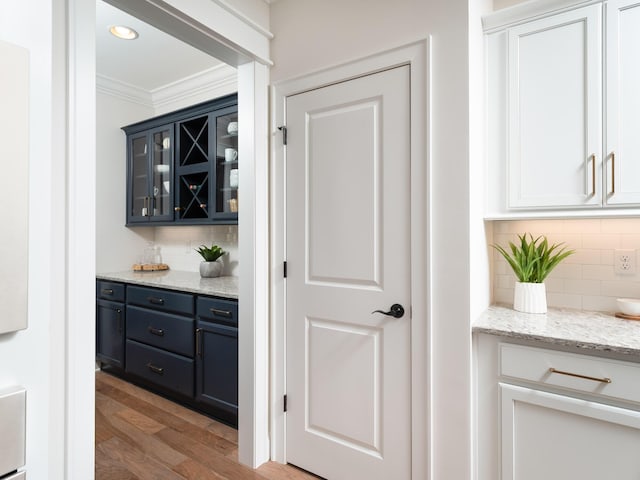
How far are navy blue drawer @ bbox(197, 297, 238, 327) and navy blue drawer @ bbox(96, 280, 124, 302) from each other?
1.09 metres

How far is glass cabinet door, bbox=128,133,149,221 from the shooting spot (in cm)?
357

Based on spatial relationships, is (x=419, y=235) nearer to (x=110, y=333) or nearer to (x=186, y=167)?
(x=186, y=167)

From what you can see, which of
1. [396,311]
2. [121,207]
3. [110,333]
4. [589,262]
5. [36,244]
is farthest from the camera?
[121,207]

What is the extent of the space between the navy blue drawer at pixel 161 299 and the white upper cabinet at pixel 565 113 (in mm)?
2090

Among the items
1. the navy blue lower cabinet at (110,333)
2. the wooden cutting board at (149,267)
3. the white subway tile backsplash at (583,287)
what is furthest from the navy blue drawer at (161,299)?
the white subway tile backsplash at (583,287)

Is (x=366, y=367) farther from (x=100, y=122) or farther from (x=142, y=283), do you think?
(x=100, y=122)

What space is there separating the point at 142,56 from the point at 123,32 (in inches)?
16.3

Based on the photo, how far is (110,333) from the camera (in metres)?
3.28

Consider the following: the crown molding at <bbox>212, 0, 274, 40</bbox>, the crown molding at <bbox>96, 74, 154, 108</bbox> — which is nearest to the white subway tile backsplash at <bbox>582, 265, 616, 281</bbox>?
the crown molding at <bbox>212, 0, 274, 40</bbox>

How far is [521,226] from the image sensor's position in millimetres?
1916

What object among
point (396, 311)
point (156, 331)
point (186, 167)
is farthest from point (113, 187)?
point (396, 311)

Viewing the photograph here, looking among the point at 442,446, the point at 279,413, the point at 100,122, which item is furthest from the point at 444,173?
the point at 100,122

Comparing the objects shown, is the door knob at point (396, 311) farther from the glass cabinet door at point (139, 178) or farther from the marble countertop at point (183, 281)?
the glass cabinet door at point (139, 178)

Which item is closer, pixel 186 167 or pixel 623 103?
pixel 623 103
